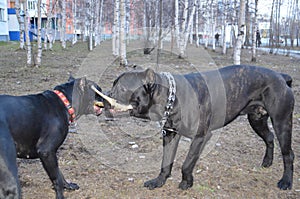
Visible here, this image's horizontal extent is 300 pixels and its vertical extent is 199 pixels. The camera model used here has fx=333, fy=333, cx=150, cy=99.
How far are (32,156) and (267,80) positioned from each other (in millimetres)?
2975

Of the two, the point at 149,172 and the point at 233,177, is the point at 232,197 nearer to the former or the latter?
the point at 233,177

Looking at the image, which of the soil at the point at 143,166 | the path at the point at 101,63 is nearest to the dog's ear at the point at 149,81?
the soil at the point at 143,166

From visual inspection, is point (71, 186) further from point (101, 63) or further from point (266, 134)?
point (101, 63)

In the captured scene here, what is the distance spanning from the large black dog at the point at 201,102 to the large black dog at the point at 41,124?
65cm

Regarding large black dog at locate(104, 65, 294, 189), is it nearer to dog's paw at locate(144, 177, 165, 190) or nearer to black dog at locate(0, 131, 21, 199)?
dog's paw at locate(144, 177, 165, 190)

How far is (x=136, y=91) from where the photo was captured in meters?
3.65

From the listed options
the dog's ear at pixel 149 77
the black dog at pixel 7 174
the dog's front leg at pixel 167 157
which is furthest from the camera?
the dog's front leg at pixel 167 157

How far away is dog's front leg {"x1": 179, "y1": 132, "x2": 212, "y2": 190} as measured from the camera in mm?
3994

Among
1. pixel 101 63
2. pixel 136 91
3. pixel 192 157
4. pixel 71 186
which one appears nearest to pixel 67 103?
pixel 136 91

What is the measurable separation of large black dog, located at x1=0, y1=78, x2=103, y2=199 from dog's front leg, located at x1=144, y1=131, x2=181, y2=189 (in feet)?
3.20

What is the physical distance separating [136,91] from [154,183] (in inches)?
55.3

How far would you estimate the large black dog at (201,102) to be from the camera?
3.69m

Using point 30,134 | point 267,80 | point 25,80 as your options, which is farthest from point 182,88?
point 25,80

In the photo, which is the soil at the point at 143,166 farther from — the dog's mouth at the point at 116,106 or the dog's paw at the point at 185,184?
the dog's mouth at the point at 116,106
